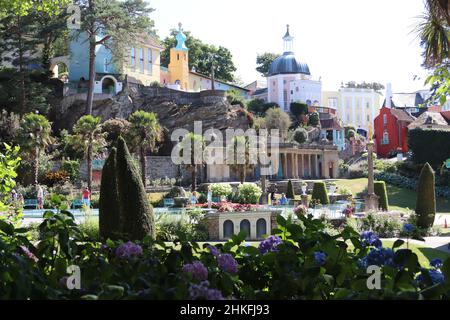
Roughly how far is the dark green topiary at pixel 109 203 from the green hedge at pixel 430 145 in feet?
139

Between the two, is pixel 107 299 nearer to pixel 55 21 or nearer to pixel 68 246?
pixel 68 246

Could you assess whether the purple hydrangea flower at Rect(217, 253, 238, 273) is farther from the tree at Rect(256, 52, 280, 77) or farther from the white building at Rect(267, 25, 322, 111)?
the tree at Rect(256, 52, 280, 77)

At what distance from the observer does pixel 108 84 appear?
200 feet

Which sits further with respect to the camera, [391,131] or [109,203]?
[391,131]

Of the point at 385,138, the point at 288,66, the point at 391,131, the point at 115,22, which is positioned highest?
the point at 288,66

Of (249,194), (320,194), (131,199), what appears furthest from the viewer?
(249,194)

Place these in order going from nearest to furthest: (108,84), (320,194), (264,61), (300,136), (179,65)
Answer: (320,194), (108,84), (300,136), (179,65), (264,61)

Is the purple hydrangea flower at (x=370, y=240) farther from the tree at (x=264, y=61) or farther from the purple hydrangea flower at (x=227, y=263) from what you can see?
the tree at (x=264, y=61)

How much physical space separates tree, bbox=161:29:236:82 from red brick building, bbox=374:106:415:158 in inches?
1053

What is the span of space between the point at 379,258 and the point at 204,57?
274 ft

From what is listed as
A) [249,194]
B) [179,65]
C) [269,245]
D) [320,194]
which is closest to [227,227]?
[320,194]

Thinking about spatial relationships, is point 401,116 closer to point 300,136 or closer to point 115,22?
point 300,136

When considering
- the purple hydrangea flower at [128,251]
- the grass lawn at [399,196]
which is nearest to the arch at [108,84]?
the grass lawn at [399,196]

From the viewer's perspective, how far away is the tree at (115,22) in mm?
48281
